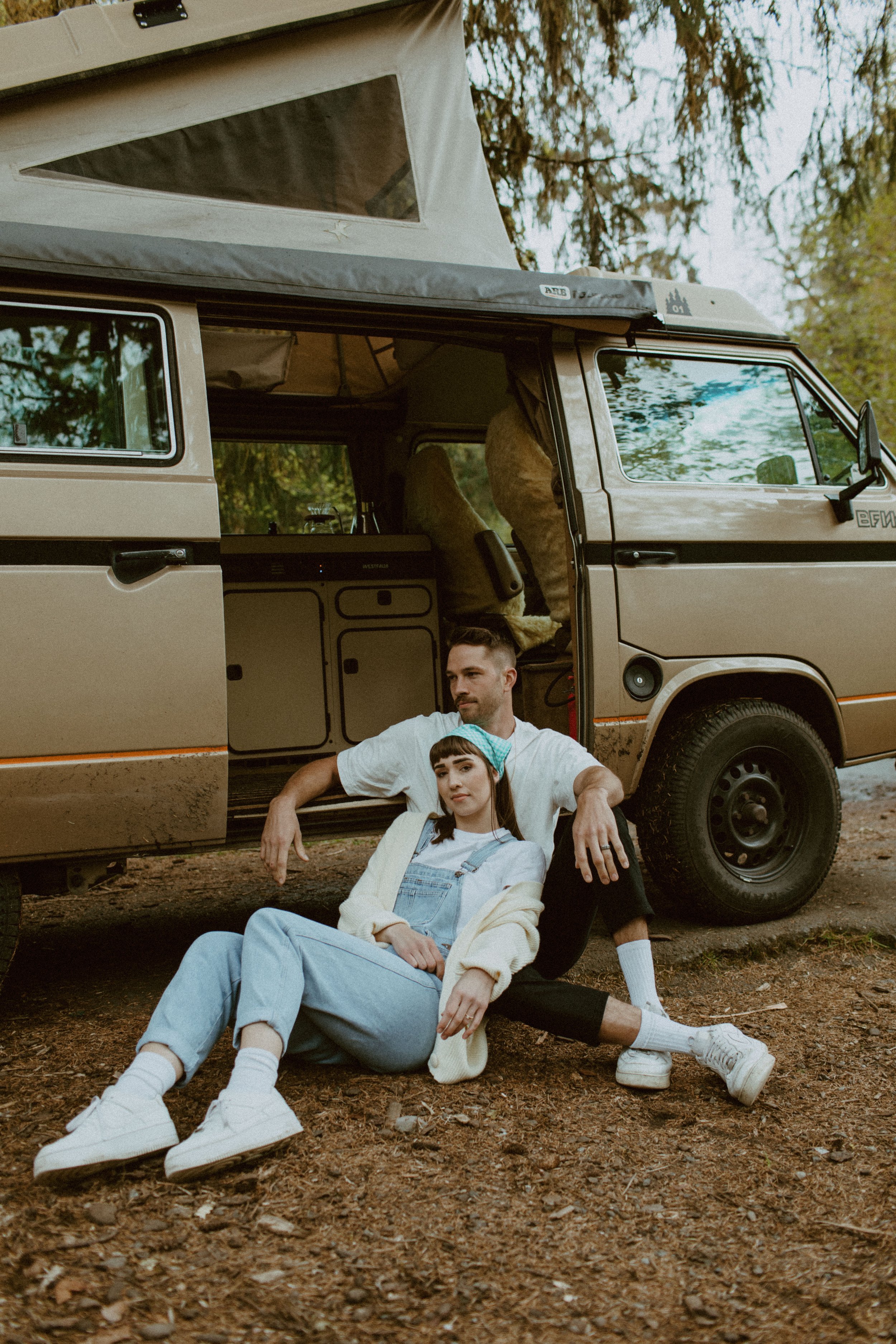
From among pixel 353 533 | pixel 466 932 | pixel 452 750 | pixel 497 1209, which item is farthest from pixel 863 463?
pixel 497 1209

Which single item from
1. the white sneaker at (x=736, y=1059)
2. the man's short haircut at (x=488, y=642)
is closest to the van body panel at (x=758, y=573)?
the man's short haircut at (x=488, y=642)

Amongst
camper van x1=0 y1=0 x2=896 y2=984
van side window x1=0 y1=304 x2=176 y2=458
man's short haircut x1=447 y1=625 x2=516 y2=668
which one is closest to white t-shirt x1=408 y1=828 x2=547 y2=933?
man's short haircut x1=447 y1=625 x2=516 y2=668

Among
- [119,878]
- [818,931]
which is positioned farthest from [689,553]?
[119,878]

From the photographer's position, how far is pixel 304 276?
3648 mm

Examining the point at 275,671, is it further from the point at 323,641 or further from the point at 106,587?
the point at 106,587

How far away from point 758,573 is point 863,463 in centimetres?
66

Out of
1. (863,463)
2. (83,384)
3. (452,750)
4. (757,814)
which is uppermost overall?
(83,384)

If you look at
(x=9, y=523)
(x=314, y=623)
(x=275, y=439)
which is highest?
(x=275, y=439)

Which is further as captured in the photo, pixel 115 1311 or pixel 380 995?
pixel 380 995

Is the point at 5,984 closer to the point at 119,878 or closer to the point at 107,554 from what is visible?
the point at 107,554

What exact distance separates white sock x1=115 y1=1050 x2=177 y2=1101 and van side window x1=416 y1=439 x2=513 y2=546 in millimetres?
2869

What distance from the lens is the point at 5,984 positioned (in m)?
4.16

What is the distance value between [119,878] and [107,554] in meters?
3.50

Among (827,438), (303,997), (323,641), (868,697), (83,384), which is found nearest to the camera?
(303,997)
